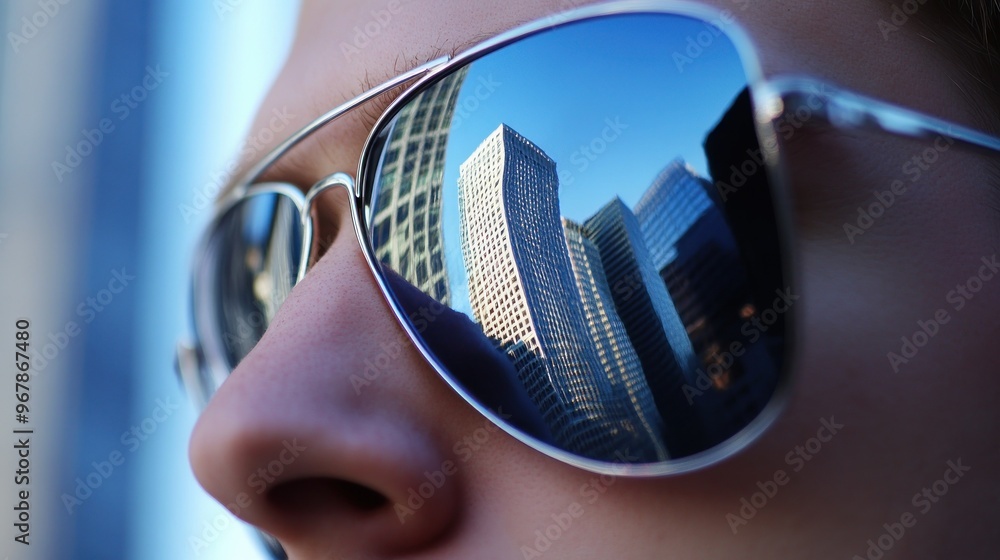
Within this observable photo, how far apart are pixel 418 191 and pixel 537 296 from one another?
0.20 m

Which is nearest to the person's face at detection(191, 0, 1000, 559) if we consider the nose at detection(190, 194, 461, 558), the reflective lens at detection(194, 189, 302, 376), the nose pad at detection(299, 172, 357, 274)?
the nose at detection(190, 194, 461, 558)

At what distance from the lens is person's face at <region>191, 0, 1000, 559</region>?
1.80ft

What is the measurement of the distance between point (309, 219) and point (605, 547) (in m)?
0.56

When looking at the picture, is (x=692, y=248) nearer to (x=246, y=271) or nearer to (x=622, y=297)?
(x=622, y=297)

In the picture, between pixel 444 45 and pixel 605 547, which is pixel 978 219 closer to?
pixel 605 547

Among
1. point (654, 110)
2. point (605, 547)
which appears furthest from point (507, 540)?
point (654, 110)

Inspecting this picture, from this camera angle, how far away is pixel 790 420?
54cm

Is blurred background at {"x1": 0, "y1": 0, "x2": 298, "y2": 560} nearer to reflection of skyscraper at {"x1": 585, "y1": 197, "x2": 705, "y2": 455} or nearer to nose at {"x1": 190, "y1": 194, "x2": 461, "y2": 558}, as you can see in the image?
nose at {"x1": 190, "y1": 194, "x2": 461, "y2": 558}

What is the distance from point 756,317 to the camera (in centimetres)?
52

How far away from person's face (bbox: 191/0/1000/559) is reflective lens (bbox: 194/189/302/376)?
0.25 meters

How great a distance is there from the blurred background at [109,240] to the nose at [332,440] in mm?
841

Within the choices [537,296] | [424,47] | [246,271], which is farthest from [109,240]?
[537,296]

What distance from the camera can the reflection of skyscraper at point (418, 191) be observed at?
2.22 feet

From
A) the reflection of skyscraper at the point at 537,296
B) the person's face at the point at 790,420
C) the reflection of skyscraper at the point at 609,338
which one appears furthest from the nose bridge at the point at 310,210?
the reflection of skyscraper at the point at 609,338
